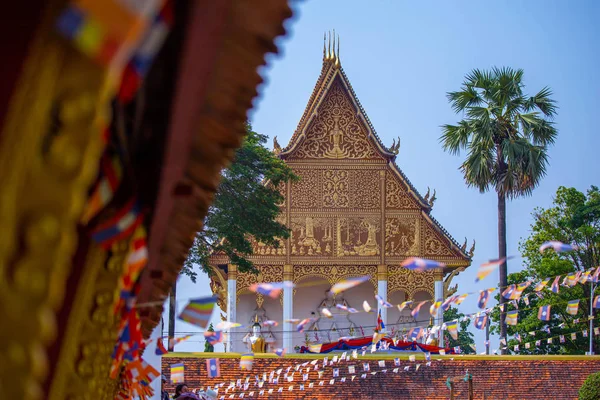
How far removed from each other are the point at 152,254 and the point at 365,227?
2620 centimetres

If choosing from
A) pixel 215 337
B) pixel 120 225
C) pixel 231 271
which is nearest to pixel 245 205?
pixel 231 271

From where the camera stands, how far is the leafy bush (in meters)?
20.8

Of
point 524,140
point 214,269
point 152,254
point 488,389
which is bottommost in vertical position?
point 488,389

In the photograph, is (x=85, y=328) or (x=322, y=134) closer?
(x=85, y=328)

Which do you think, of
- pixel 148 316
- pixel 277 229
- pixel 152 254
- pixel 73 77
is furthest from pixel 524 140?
pixel 73 77

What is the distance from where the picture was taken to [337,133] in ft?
98.7

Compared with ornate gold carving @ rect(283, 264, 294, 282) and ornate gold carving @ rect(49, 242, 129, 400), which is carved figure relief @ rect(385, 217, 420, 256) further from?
ornate gold carving @ rect(49, 242, 129, 400)

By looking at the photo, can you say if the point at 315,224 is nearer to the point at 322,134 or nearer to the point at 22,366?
the point at 322,134

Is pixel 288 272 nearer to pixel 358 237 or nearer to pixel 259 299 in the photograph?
pixel 259 299

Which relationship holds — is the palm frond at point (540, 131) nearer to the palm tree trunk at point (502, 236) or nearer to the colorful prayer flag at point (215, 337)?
the palm tree trunk at point (502, 236)

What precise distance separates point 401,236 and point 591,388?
10133mm

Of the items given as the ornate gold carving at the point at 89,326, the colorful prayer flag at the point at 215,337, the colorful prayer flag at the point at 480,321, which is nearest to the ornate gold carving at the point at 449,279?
the colorful prayer flag at the point at 480,321

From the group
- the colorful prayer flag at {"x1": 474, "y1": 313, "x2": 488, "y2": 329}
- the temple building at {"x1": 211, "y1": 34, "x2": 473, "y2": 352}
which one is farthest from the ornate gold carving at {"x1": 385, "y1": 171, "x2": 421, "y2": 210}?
Answer: the colorful prayer flag at {"x1": 474, "y1": 313, "x2": 488, "y2": 329}

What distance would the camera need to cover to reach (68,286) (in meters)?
3.19
